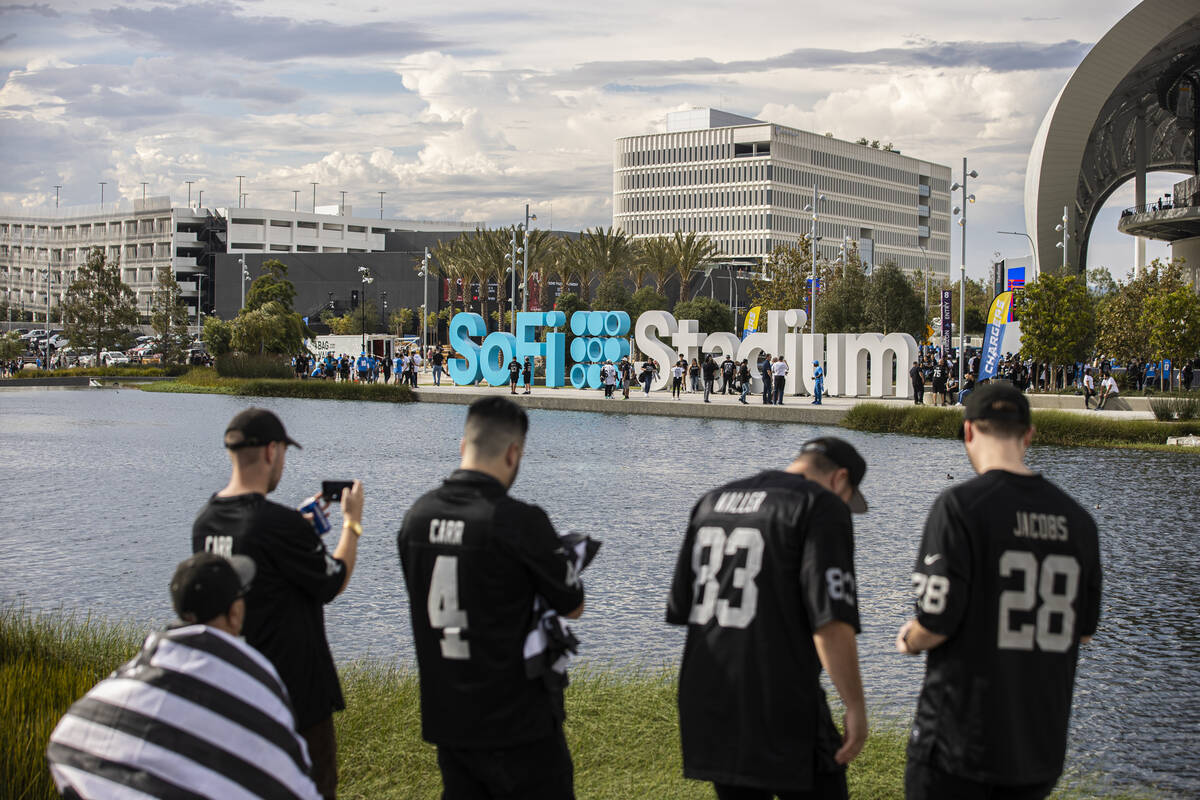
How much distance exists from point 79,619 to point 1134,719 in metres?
7.99

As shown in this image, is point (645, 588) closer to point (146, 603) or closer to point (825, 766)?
point (146, 603)

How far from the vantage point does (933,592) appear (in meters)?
3.49

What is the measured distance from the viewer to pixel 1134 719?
25.6 ft

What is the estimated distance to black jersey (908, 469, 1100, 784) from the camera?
3.48 metres

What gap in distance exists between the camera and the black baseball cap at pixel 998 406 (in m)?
3.68

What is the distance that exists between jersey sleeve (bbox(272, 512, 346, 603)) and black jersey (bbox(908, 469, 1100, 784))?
188cm

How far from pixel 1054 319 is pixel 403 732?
118 feet

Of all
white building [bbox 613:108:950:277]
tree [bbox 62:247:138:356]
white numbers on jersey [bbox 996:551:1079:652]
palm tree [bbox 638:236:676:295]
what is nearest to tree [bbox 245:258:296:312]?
tree [bbox 62:247:138:356]

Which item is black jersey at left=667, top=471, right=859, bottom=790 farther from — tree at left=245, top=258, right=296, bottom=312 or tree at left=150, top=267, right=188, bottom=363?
tree at left=245, top=258, right=296, bottom=312

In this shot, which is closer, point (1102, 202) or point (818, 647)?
point (818, 647)

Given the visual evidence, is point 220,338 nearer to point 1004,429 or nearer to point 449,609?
point 449,609

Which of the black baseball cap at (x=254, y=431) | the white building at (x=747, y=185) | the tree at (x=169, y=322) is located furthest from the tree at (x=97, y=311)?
the black baseball cap at (x=254, y=431)

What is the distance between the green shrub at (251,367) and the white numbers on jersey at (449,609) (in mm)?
48405

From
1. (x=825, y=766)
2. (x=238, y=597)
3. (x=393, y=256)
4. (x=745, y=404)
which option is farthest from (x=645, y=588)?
(x=393, y=256)
